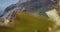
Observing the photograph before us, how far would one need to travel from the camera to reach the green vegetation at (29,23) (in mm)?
1110

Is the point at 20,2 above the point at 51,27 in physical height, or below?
above

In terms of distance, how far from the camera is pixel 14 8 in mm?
1177

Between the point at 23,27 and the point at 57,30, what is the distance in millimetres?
202

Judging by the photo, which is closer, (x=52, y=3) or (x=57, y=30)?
(x=57, y=30)

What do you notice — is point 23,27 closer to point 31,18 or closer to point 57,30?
point 31,18

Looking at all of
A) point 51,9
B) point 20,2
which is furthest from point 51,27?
point 20,2

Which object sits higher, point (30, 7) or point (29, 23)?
point (30, 7)

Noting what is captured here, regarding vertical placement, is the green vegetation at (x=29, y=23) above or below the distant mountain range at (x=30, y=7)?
below

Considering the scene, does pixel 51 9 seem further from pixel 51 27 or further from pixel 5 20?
pixel 5 20

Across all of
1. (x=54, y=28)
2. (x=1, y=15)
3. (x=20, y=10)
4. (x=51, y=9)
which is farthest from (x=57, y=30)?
(x=1, y=15)

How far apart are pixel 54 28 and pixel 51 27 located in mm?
19

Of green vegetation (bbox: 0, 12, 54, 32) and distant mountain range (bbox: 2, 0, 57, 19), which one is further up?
distant mountain range (bbox: 2, 0, 57, 19)

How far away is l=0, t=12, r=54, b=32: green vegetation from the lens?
1.11 m

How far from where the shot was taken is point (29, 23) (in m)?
1.12
